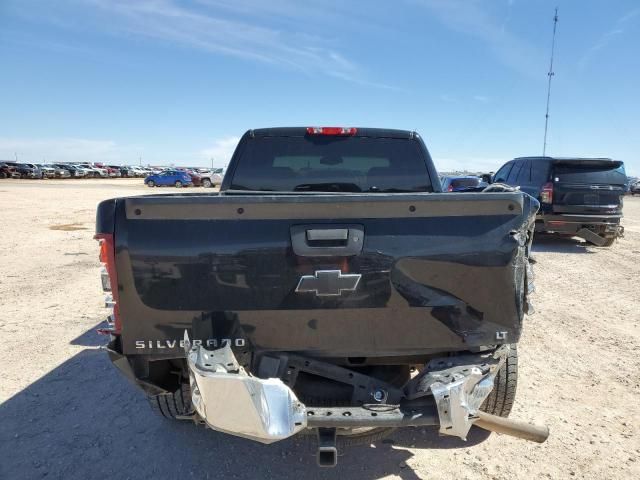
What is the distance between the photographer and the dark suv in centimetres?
1010

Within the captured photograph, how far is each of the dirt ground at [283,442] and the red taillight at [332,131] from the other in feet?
7.91

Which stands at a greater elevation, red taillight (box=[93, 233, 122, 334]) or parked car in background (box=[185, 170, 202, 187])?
red taillight (box=[93, 233, 122, 334])

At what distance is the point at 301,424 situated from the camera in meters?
2.10

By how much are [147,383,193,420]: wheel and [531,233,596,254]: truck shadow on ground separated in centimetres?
920

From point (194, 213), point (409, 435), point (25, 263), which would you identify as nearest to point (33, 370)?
point (194, 213)

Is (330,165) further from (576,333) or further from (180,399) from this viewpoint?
(576,333)

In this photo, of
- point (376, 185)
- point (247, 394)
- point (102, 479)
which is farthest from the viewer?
point (376, 185)

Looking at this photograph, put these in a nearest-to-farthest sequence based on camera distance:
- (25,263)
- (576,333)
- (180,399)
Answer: (180,399) < (576,333) < (25,263)

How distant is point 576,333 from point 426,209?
3974 millimetres

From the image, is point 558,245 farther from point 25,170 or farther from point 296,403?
point 25,170

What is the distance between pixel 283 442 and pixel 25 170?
187ft

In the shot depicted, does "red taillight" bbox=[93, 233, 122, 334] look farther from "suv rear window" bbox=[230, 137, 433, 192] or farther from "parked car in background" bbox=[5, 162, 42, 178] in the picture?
"parked car in background" bbox=[5, 162, 42, 178]

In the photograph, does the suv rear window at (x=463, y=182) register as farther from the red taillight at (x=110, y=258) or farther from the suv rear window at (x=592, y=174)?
the red taillight at (x=110, y=258)

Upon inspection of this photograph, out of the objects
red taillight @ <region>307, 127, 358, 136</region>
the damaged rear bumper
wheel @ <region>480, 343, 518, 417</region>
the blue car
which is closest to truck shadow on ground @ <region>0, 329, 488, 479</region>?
wheel @ <region>480, 343, 518, 417</region>
